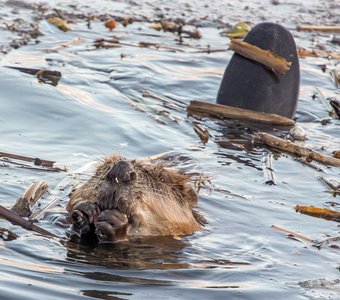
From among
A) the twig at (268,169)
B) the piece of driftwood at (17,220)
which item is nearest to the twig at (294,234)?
the twig at (268,169)

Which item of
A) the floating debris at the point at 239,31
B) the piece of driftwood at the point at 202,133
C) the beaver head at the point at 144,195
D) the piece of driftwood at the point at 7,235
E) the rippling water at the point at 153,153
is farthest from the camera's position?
the floating debris at the point at 239,31

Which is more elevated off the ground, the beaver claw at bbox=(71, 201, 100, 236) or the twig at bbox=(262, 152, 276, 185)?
the beaver claw at bbox=(71, 201, 100, 236)

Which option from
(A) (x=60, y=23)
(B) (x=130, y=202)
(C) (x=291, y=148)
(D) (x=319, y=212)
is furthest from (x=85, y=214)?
(A) (x=60, y=23)

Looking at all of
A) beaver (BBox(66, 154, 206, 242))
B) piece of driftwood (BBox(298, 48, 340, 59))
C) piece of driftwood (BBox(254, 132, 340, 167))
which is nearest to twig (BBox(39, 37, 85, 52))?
piece of driftwood (BBox(298, 48, 340, 59))

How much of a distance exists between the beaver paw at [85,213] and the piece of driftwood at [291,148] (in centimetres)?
257

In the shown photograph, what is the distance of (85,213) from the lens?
17.4 feet

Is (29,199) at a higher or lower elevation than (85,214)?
lower

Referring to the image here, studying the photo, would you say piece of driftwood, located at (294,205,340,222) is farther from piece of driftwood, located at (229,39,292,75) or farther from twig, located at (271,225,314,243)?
piece of driftwood, located at (229,39,292,75)

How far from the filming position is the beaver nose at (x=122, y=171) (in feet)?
17.3

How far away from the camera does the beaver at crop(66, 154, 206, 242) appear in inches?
209

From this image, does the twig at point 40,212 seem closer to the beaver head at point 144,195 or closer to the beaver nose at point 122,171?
the beaver head at point 144,195

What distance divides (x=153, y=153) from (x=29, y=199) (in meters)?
1.73

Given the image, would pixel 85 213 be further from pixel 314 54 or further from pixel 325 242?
pixel 314 54

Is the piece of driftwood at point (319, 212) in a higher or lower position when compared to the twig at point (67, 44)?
lower
